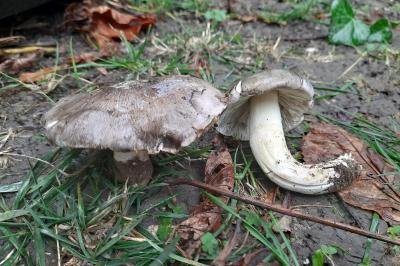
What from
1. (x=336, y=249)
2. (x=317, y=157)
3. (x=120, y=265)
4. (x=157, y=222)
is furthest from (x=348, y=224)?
(x=120, y=265)

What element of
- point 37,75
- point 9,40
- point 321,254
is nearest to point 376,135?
point 321,254

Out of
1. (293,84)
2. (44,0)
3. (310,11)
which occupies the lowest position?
(310,11)

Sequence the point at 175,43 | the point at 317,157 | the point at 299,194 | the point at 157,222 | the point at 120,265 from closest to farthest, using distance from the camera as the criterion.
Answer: the point at 120,265 → the point at 157,222 → the point at 299,194 → the point at 317,157 → the point at 175,43

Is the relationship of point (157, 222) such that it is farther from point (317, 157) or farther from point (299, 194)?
point (317, 157)

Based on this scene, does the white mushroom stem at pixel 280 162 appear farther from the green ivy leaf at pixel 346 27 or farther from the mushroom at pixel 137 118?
the green ivy leaf at pixel 346 27

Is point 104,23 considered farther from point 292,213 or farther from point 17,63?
point 292,213

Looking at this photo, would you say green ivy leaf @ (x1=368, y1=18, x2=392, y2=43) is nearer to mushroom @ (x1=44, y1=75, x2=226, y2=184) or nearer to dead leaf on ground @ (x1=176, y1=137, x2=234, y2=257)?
dead leaf on ground @ (x1=176, y1=137, x2=234, y2=257)

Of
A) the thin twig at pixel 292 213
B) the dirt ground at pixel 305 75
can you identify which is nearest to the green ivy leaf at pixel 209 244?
the thin twig at pixel 292 213
